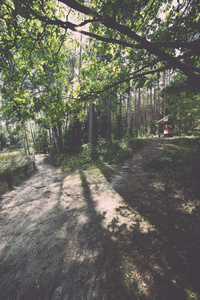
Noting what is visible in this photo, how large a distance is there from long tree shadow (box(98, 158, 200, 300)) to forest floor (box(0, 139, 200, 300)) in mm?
13

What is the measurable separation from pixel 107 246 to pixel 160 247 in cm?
115

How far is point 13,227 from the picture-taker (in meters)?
4.24

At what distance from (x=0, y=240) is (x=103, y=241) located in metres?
3.20

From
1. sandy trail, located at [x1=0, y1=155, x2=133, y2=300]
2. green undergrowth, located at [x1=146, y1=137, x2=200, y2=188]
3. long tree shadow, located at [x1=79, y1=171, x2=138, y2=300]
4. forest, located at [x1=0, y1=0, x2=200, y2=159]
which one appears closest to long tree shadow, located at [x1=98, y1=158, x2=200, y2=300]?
long tree shadow, located at [x1=79, y1=171, x2=138, y2=300]

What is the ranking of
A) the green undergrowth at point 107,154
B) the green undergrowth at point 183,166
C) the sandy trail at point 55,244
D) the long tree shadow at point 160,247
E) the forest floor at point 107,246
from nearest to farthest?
the long tree shadow at point 160,247 → the forest floor at point 107,246 → the sandy trail at point 55,244 → the green undergrowth at point 183,166 → the green undergrowth at point 107,154

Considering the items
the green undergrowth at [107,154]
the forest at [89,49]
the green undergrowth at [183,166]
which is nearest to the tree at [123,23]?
the forest at [89,49]

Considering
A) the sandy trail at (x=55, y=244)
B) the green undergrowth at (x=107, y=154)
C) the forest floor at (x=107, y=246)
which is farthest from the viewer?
the green undergrowth at (x=107, y=154)

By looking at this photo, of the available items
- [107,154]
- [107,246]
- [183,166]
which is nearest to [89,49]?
[107,246]

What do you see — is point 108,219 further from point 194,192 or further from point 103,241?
point 194,192

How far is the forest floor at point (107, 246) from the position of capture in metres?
2.09

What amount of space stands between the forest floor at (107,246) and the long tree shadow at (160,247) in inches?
0.5

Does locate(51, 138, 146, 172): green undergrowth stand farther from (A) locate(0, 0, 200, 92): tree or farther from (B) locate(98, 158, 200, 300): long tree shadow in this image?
(A) locate(0, 0, 200, 92): tree

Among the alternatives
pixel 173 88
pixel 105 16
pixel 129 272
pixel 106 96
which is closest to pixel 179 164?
pixel 173 88

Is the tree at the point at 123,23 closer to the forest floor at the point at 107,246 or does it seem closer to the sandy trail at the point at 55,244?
the forest floor at the point at 107,246
